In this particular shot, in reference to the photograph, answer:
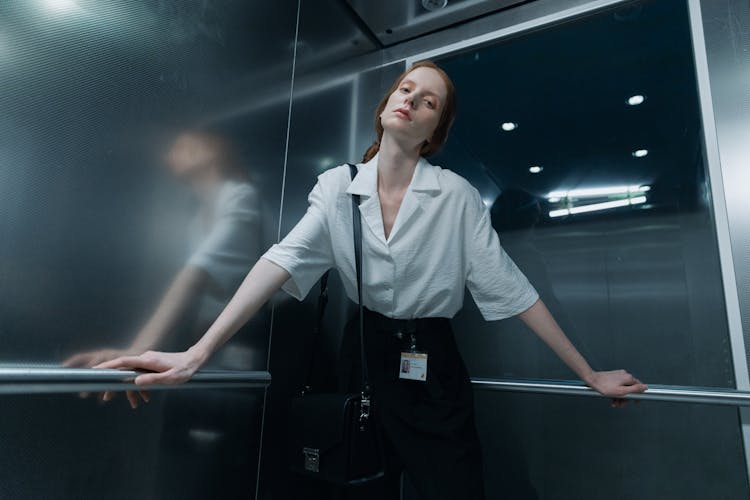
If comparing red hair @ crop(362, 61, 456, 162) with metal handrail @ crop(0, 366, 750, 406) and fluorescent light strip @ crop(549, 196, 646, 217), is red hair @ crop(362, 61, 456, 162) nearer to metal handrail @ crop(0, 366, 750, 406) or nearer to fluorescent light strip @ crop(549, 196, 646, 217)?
fluorescent light strip @ crop(549, 196, 646, 217)

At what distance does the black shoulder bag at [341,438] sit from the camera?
1529 mm

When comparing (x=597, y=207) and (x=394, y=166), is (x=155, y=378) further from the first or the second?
(x=597, y=207)

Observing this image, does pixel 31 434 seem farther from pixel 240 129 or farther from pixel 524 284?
pixel 524 284

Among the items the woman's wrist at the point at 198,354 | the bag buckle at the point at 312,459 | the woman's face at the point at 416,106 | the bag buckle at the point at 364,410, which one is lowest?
the bag buckle at the point at 312,459

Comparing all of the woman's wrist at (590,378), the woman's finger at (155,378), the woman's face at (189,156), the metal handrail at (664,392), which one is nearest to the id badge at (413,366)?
the metal handrail at (664,392)

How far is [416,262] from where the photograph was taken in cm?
163

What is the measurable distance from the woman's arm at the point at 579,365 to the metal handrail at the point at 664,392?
28 mm

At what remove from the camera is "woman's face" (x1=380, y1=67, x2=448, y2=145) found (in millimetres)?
1702

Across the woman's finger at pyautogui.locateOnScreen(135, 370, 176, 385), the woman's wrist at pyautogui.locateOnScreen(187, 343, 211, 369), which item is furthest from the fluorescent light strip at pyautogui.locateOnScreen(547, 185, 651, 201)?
the woman's finger at pyautogui.locateOnScreen(135, 370, 176, 385)

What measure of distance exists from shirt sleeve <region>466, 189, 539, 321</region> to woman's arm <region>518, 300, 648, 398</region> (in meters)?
0.05

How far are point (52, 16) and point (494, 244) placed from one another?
53.2 inches

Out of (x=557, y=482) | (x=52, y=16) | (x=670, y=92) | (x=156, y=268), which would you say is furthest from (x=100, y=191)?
(x=670, y=92)

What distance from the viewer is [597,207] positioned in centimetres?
203

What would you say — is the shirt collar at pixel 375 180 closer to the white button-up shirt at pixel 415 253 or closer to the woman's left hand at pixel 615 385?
the white button-up shirt at pixel 415 253
